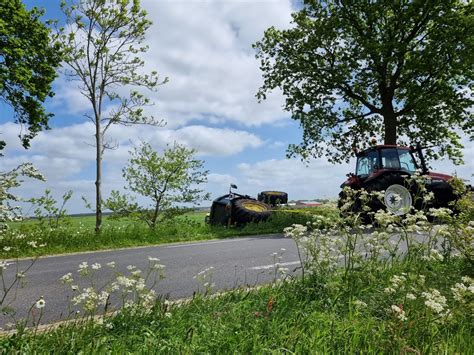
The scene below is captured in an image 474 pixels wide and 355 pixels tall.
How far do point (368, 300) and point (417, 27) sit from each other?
1976cm

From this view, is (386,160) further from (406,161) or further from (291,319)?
(291,319)

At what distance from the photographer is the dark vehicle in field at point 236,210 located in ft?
47.1

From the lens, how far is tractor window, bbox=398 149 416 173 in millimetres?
12781

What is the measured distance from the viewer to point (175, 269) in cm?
Result: 652

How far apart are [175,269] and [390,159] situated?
8.79 metres

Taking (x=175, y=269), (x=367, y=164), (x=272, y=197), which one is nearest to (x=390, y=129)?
(x=272, y=197)

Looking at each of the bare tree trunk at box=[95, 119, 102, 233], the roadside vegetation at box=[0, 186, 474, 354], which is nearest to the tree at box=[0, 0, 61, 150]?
the bare tree trunk at box=[95, 119, 102, 233]

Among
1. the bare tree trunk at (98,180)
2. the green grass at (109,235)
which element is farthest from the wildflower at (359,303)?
the bare tree trunk at (98,180)

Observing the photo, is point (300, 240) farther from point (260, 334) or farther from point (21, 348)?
point (21, 348)

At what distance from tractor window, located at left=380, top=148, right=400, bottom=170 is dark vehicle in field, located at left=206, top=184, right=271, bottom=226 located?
178 inches

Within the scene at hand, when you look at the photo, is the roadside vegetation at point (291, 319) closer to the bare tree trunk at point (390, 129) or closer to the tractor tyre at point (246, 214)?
the tractor tyre at point (246, 214)

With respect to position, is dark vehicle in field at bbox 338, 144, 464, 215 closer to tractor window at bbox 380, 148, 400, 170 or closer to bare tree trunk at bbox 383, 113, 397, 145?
tractor window at bbox 380, 148, 400, 170

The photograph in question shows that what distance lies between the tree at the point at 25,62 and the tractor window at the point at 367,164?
1389 centimetres

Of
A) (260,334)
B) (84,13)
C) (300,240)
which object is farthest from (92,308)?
(84,13)
